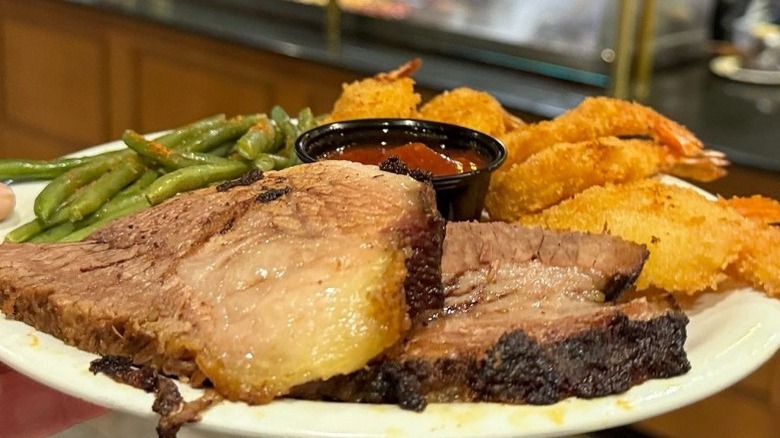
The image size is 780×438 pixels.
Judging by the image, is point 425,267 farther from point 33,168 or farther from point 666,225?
point 33,168

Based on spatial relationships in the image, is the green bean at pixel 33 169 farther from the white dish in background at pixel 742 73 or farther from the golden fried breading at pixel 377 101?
the white dish in background at pixel 742 73

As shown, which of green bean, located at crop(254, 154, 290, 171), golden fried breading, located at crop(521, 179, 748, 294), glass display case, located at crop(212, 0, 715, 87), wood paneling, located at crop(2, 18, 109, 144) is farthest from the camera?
wood paneling, located at crop(2, 18, 109, 144)

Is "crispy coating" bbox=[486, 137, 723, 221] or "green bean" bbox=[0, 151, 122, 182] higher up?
"crispy coating" bbox=[486, 137, 723, 221]

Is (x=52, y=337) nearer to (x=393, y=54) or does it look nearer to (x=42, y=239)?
(x=42, y=239)

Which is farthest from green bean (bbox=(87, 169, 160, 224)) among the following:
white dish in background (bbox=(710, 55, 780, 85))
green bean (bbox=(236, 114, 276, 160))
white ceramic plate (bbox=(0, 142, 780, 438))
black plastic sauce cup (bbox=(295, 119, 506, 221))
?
white dish in background (bbox=(710, 55, 780, 85))

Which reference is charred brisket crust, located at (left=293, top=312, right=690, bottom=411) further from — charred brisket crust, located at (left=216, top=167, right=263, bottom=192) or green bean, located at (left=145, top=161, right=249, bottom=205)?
green bean, located at (left=145, top=161, right=249, bottom=205)

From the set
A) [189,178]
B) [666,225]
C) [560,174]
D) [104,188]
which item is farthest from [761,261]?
[104,188]
